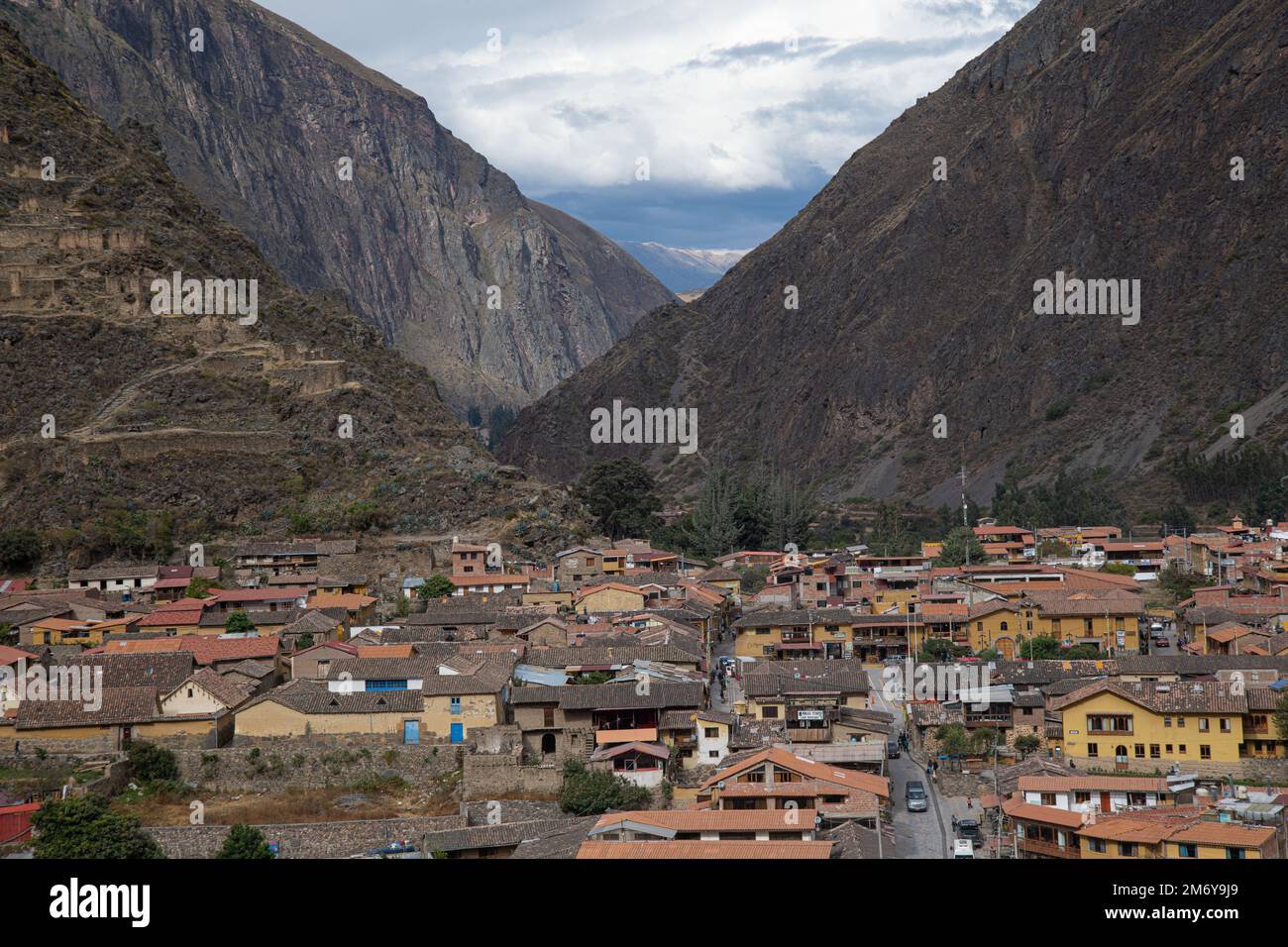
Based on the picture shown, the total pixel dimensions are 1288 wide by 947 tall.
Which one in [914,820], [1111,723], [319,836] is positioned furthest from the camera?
[1111,723]

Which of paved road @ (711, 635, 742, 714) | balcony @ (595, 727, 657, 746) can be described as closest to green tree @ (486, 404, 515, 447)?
paved road @ (711, 635, 742, 714)

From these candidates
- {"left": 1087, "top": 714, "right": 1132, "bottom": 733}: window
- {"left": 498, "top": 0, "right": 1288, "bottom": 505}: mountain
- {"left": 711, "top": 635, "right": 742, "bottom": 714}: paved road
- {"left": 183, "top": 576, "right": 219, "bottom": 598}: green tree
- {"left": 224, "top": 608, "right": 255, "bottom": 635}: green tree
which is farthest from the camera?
{"left": 498, "top": 0, "right": 1288, "bottom": 505}: mountain

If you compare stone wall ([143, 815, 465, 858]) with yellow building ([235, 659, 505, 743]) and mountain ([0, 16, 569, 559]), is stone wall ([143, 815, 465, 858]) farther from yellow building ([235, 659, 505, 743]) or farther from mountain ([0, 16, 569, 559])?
mountain ([0, 16, 569, 559])

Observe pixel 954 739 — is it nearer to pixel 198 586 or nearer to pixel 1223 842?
pixel 1223 842

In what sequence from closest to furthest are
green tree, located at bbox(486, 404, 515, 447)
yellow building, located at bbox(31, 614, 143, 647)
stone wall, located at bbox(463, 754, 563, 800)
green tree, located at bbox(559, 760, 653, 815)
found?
green tree, located at bbox(559, 760, 653, 815), stone wall, located at bbox(463, 754, 563, 800), yellow building, located at bbox(31, 614, 143, 647), green tree, located at bbox(486, 404, 515, 447)

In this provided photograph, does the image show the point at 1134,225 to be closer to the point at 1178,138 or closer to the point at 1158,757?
the point at 1178,138

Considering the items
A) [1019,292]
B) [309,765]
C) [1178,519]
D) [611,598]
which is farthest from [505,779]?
[1019,292]

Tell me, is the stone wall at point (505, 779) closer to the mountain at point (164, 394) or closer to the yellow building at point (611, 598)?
the yellow building at point (611, 598)

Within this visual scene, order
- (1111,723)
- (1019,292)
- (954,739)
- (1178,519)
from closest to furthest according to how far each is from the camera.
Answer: (1111,723) → (954,739) → (1178,519) → (1019,292)
